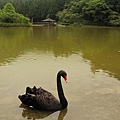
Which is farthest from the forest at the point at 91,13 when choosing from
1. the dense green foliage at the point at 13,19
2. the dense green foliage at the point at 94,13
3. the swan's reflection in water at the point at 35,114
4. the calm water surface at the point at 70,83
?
the swan's reflection in water at the point at 35,114

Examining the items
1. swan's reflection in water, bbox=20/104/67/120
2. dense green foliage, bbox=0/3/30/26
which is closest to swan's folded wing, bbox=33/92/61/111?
swan's reflection in water, bbox=20/104/67/120

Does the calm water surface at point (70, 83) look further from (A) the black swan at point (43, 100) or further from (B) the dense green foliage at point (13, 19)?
(B) the dense green foliage at point (13, 19)

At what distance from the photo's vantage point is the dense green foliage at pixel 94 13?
120 feet

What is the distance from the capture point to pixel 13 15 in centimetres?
3541

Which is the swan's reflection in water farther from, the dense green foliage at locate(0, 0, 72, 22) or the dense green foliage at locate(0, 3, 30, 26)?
the dense green foliage at locate(0, 0, 72, 22)

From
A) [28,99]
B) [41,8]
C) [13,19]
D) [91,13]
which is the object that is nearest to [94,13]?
[91,13]

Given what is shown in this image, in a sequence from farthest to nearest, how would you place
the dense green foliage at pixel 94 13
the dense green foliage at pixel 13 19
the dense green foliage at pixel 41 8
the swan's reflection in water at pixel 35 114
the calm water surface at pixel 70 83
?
1. the dense green foliage at pixel 41 8
2. the dense green foliage at pixel 94 13
3. the dense green foliage at pixel 13 19
4. the calm water surface at pixel 70 83
5. the swan's reflection in water at pixel 35 114

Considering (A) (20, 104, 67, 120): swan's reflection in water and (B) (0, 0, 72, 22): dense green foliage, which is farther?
(B) (0, 0, 72, 22): dense green foliage

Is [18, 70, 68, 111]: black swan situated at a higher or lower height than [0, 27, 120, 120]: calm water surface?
higher

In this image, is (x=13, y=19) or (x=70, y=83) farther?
(x=13, y=19)

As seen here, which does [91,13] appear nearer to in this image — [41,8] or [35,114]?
[41,8]

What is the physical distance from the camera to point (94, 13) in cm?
3716

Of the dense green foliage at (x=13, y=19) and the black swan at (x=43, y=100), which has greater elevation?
the black swan at (x=43, y=100)

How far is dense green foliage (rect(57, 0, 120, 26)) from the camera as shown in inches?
1438
